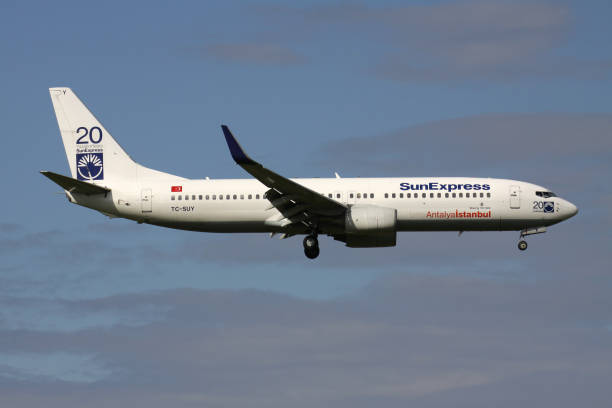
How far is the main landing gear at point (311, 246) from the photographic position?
58.5 metres

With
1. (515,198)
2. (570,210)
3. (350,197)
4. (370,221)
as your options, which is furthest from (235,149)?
(570,210)

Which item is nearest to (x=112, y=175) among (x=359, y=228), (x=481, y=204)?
(x=359, y=228)

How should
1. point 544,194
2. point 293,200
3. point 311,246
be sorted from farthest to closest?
point 544,194, point 311,246, point 293,200

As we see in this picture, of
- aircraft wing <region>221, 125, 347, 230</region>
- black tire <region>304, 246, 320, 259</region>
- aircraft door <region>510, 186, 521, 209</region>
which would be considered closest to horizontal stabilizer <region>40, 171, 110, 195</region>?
aircraft wing <region>221, 125, 347, 230</region>

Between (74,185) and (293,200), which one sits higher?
(74,185)

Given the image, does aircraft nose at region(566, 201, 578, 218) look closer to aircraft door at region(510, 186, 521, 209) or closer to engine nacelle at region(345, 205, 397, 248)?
aircraft door at region(510, 186, 521, 209)

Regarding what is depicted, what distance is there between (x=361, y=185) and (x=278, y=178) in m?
6.30

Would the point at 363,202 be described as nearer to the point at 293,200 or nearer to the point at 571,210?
the point at 293,200

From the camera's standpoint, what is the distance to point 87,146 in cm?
6291

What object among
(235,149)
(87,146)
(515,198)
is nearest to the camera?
(235,149)

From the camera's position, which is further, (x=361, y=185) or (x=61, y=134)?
(x=61, y=134)

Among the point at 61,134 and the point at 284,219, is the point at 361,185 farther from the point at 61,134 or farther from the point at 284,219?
the point at 61,134

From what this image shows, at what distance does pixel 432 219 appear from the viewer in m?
58.0

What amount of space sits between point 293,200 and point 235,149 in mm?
6162
